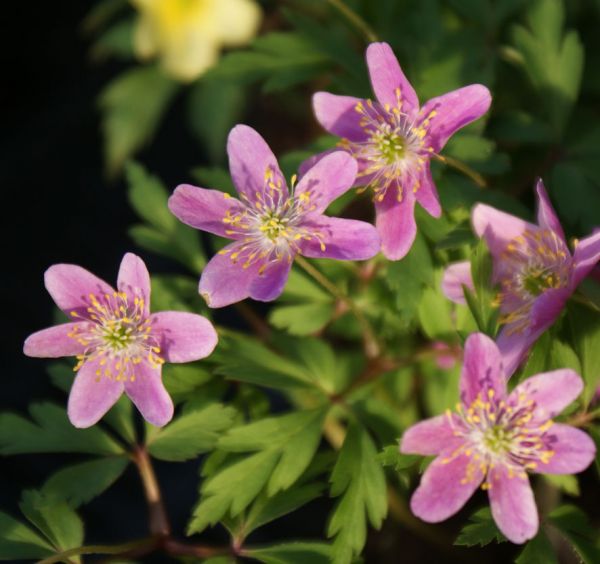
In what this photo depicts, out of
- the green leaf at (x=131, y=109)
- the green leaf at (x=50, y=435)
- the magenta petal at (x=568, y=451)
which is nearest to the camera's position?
the magenta petal at (x=568, y=451)

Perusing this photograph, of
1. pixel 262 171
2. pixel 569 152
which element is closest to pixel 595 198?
pixel 569 152

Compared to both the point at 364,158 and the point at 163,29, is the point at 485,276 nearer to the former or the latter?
the point at 364,158

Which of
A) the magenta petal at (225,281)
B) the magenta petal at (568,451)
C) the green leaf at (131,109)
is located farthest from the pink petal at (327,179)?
the green leaf at (131,109)

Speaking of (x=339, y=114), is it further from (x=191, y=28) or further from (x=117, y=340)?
(x=191, y=28)

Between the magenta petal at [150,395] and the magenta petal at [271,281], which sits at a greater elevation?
the magenta petal at [271,281]

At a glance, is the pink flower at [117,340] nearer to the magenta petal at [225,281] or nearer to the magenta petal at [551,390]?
the magenta petal at [225,281]

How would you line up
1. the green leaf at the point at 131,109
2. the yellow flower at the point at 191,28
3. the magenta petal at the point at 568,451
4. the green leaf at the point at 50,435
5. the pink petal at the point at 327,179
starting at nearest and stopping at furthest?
the magenta petal at the point at 568,451 → the pink petal at the point at 327,179 → the green leaf at the point at 50,435 → the yellow flower at the point at 191,28 → the green leaf at the point at 131,109

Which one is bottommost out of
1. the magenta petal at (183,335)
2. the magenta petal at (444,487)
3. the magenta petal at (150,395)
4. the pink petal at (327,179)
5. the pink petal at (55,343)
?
the magenta petal at (444,487)

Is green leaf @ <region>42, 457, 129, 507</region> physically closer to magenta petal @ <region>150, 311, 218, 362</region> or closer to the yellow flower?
magenta petal @ <region>150, 311, 218, 362</region>
